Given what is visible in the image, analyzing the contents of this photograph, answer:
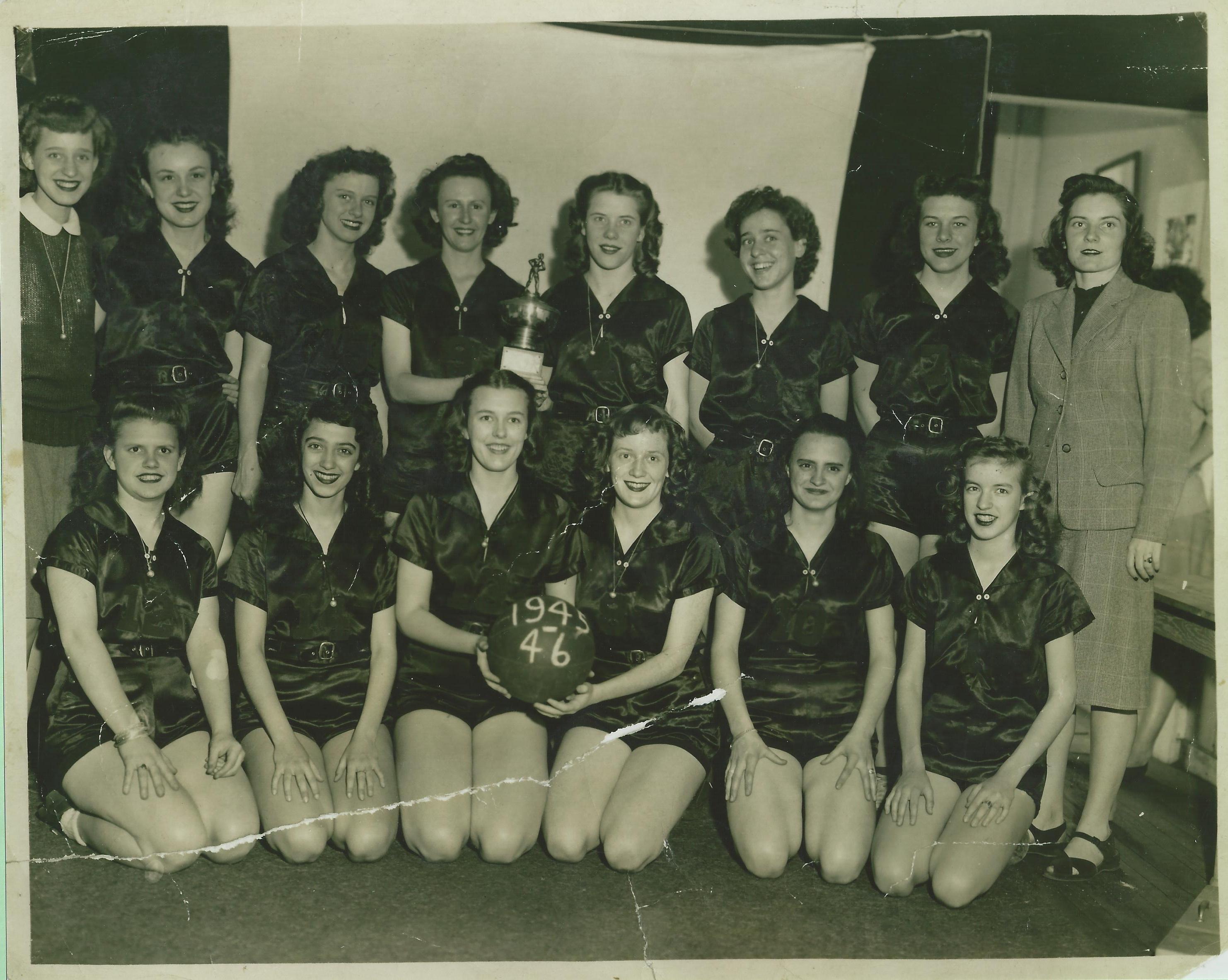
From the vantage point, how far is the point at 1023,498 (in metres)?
3.06

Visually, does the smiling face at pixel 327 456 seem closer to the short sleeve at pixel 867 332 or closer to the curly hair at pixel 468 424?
the curly hair at pixel 468 424

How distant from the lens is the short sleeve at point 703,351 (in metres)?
3.24

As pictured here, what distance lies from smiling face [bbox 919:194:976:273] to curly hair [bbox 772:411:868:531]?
62cm

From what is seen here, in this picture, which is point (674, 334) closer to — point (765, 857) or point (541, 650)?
point (541, 650)

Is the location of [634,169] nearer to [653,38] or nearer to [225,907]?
[653,38]

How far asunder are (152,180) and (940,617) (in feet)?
9.09

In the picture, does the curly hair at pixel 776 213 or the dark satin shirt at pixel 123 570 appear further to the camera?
the curly hair at pixel 776 213

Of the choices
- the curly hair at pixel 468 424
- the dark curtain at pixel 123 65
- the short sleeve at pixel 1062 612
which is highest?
the dark curtain at pixel 123 65

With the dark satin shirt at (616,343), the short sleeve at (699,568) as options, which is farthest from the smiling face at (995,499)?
the dark satin shirt at (616,343)

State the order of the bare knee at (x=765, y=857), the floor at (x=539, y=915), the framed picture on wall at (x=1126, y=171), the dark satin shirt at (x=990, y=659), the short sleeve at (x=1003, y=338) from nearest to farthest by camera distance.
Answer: the floor at (x=539, y=915)
the bare knee at (x=765, y=857)
the dark satin shirt at (x=990, y=659)
the framed picture on wall at (x=1126, y=171)
the short sleeve at (x=1003, y=338)

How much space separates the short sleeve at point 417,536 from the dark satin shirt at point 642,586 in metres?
0.48

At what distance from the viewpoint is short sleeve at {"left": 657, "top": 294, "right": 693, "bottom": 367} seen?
3223 mm

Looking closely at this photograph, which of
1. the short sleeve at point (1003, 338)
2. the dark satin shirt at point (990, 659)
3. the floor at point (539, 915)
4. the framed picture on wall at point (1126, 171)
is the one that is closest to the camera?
the floor at point (539, 915)

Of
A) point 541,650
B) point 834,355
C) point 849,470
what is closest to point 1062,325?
point 834,355
